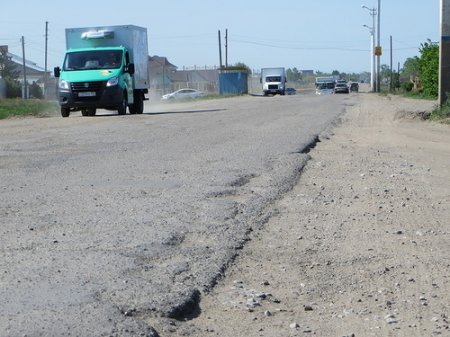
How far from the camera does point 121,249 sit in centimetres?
675

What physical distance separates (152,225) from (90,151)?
7.26 m

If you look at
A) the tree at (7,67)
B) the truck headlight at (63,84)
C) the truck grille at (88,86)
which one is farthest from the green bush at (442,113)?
the tree at (7,67)

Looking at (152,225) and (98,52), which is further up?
(98,52)

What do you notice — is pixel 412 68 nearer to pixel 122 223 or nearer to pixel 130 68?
pixel 130 68

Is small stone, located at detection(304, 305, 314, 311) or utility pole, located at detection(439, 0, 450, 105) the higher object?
utility pole, located at detection(439, 0, 450, 105)

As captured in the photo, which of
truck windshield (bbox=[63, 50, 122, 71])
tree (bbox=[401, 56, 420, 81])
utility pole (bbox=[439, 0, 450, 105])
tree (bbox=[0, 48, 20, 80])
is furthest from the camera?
tree (bbox=[0, 48, 20, 80])

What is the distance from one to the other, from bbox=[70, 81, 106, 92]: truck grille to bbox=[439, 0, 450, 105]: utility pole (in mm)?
10653

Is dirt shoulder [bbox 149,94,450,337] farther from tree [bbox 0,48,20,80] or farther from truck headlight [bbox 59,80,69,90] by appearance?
tree [bbox 0,48,20,80]

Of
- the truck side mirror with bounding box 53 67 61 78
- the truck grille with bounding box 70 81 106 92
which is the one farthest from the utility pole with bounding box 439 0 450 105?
the truck side mirror with bounding box 53 67 61 78

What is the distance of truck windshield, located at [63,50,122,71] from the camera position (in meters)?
28.6

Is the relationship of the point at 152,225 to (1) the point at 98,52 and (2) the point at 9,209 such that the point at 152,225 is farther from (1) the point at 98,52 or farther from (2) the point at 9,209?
(1) the point at 98,52

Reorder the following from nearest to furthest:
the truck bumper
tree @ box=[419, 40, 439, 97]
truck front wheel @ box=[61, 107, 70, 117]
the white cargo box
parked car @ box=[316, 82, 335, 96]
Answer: the truck bumper → truck front wheel @ box=[61, 107, 70, 117] → the white cargo box → tree @ box=[419, 40, 439, 97] → parked car @ box=[316, 82, 335, 96]

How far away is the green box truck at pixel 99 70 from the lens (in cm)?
2808

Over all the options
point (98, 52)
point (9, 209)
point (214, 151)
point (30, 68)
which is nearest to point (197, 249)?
point (9, 209)
